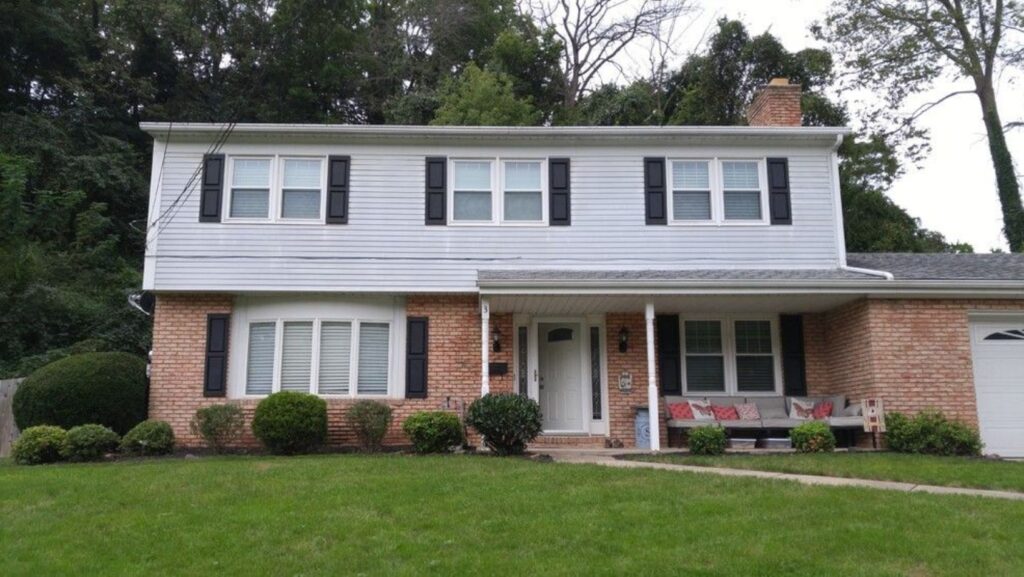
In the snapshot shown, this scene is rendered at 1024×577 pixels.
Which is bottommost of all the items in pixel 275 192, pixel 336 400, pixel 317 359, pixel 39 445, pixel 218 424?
pixel 39 445

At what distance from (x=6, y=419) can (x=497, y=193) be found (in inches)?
359

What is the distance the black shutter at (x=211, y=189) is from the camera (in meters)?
13.9

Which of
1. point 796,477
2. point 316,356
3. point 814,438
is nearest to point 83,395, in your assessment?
point 316,356

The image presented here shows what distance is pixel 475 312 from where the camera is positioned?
13914mm

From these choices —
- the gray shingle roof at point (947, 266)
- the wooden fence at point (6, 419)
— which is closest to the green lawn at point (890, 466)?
the gray shingle roof at point (947, 266)

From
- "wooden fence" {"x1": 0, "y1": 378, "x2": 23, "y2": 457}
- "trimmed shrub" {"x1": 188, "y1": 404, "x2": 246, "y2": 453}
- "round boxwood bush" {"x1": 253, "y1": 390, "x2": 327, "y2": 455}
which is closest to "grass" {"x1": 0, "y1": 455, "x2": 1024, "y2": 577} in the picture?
"round boxwood bush" {"x1": 253, "y1": 390, "x2": 327, "y2": 455}

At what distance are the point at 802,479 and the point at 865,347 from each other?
465cm

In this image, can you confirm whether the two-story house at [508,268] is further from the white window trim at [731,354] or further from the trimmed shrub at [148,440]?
the trimmed shrub at [148,440]

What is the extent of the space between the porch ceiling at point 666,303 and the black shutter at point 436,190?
1.81 m

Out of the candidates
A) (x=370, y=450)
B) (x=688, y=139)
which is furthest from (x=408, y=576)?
(x=688, y=139)

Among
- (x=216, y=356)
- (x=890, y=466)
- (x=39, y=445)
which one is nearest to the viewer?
(x=890, y=466)

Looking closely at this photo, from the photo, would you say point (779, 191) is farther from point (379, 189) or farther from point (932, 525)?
point (932, 525)

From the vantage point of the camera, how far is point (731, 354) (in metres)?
14.4

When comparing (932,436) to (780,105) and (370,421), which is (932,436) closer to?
(780,105)
